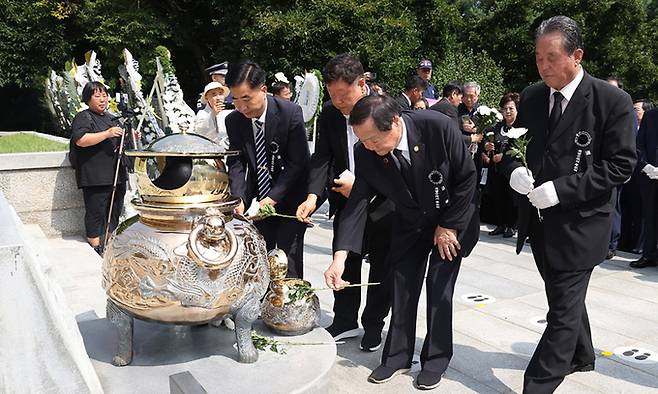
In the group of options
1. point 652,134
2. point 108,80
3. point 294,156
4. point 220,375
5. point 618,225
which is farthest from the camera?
point 108,80

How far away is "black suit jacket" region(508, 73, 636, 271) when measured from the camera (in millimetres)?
2982

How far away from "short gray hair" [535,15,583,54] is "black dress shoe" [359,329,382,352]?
2.17 m

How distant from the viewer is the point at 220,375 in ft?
9.59

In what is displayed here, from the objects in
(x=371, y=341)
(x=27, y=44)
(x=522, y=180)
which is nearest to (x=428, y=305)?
(x=371, y=341)

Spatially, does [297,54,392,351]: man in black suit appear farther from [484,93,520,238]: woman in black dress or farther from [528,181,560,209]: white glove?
[484,93,520,238]: woman in black dress

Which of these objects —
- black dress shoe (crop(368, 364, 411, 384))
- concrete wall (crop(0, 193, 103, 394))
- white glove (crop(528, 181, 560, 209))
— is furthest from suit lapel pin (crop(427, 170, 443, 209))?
concrete wall (crop(0, 193, 103, 394))

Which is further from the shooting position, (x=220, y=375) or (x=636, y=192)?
(x=636, y=192)

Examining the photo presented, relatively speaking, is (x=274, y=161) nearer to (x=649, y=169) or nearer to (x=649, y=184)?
(x=649, y=169)

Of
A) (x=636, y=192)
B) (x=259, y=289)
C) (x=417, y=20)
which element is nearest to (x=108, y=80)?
(x=417, y=20)

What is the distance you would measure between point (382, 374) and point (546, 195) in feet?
4.63

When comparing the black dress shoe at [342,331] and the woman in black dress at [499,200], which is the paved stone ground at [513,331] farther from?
the woman in black dress at [499,200]

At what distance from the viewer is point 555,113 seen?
3.17m

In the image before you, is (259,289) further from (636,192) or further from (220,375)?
(636,192)

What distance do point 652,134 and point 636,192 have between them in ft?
3.50
